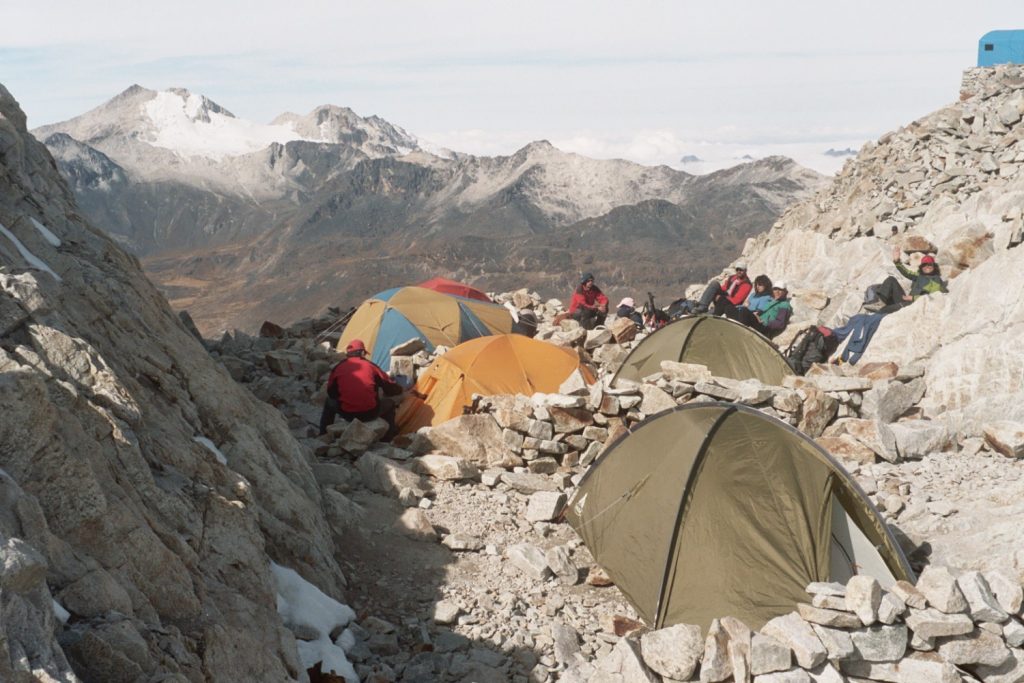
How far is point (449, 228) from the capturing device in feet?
424

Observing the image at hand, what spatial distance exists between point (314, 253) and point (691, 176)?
215 feet

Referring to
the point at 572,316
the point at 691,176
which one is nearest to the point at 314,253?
the point at 691,176

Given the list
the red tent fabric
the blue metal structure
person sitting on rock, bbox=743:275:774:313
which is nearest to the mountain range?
the blue metal structure

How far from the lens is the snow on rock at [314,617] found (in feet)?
20.5

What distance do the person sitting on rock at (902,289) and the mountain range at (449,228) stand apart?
5316cm

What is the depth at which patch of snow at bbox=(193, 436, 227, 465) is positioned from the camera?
22.8ft

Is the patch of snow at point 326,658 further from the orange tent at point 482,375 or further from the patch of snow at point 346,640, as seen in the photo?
the orange tent at point 482,375

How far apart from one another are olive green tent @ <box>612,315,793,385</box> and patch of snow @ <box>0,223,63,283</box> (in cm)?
872

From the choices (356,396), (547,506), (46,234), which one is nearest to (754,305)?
(356,396)

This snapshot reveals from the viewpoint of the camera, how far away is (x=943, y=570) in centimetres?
659

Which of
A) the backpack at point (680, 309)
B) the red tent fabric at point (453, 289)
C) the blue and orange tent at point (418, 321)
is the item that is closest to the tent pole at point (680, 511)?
the blue and orange tent at point (418, 321)

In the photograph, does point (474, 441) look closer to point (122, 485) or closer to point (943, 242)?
point (122, 485)

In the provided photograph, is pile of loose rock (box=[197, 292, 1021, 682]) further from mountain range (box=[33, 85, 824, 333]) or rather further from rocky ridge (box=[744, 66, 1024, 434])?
mountain range (box=[33, 85, 824, 333])

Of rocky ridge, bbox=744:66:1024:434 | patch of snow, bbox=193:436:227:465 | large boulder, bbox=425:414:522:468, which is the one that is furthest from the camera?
rocky ridge, bbox=744:66:1024:434
